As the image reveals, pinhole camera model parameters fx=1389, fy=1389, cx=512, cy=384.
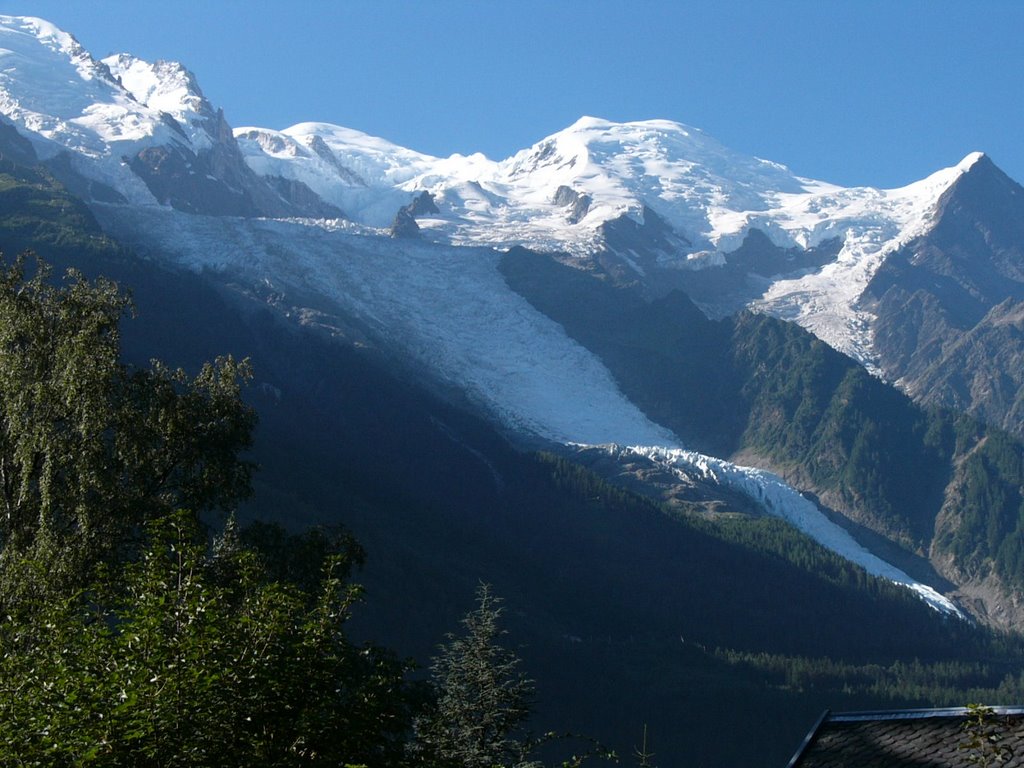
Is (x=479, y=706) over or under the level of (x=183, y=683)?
under

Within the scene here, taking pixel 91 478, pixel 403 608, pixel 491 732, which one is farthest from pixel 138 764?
pixel 403 608

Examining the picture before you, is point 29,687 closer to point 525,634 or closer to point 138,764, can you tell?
point 138,764

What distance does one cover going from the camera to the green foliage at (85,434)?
3731 cm

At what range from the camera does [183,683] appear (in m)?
20.8

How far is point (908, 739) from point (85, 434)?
2439 cm

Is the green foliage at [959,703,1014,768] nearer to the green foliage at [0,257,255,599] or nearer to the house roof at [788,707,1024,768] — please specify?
the house roof at [788,707,1024,768]

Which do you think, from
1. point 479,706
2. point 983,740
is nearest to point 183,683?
point 983,740

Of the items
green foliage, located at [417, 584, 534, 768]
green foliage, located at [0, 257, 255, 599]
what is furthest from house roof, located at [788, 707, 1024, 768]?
green foliage, located at [417, 584, 534, 768]

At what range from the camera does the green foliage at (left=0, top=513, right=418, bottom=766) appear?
783 inches

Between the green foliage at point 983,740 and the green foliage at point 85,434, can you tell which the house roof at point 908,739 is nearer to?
the green foliage at point 983,740

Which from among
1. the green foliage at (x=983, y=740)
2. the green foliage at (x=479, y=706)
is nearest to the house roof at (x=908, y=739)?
the green foliage at (x=983, y=740)

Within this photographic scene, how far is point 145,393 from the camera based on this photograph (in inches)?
1684

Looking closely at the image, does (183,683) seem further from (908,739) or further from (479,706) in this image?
(479,706)

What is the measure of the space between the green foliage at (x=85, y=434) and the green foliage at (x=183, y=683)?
34.8ft
